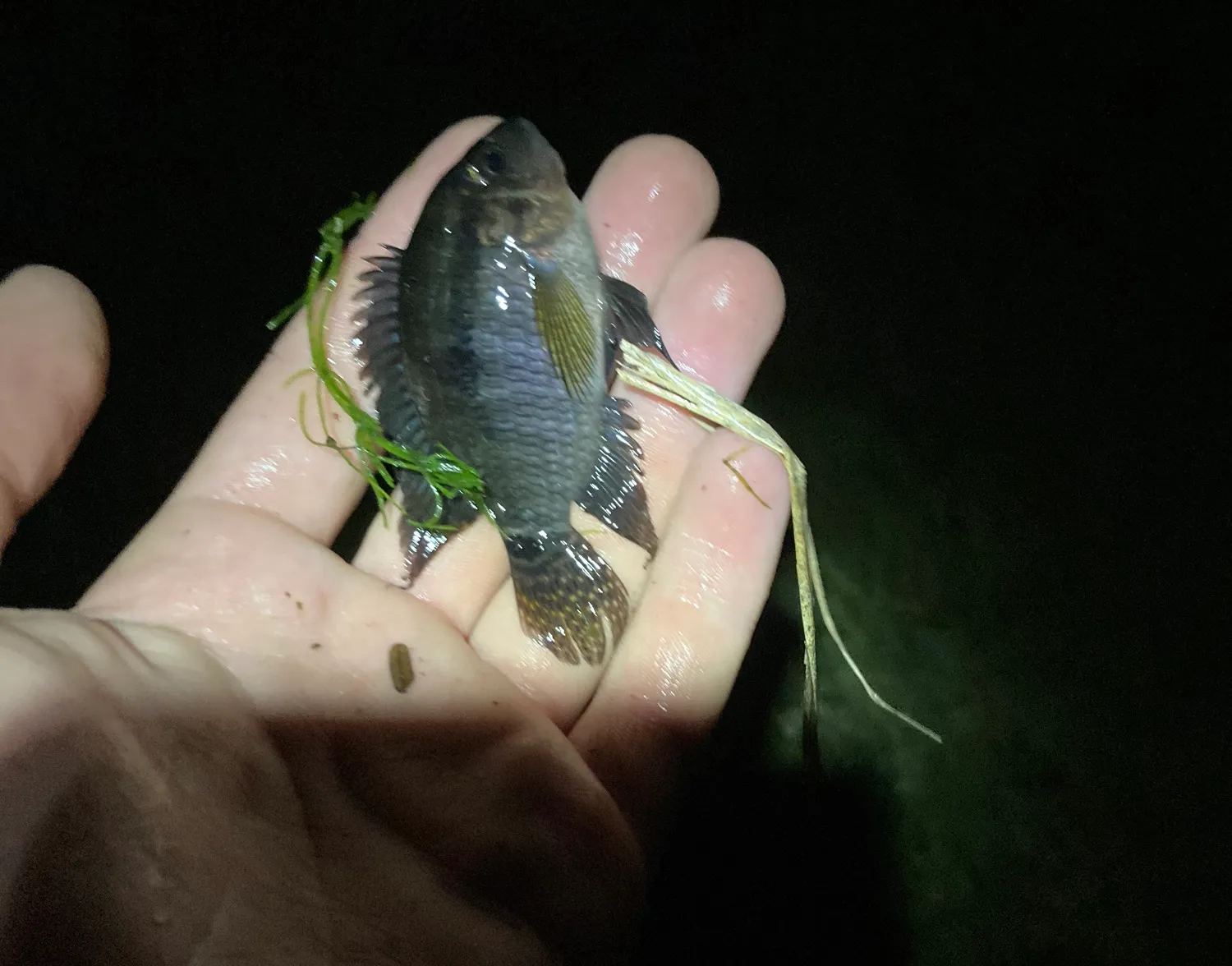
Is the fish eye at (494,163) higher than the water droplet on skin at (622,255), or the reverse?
the fish eye at (494,163)

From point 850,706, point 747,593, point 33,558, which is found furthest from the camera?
point 850,706

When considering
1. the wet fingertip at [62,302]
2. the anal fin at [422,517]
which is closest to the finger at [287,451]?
the anal fin at [422,517]

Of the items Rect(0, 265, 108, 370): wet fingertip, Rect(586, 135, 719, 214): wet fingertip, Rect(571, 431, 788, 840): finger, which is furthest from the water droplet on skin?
Rect(0, 265, 108, 370): wet fingertip

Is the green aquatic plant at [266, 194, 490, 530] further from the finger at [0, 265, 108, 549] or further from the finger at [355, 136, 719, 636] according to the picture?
the finger at [0, 265, 108, 549]

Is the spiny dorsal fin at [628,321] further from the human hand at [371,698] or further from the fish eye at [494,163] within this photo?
the fish eye at [494,163]

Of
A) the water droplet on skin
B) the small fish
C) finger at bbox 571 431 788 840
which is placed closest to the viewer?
finger at bbox 571 431 788 840

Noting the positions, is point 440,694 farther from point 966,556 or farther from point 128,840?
point 966,556

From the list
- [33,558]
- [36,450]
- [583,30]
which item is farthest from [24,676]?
[583,30]
